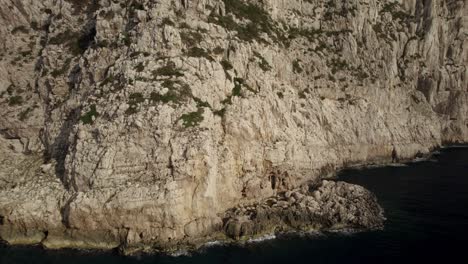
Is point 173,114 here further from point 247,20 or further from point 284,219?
point 247,20

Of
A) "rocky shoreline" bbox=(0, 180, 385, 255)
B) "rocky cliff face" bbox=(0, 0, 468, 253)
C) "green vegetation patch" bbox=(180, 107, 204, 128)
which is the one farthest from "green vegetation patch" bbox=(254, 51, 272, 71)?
"rocky shoreline" bbox=(0, 180, 385, 255)

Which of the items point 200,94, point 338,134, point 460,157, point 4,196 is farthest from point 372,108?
point 4,196

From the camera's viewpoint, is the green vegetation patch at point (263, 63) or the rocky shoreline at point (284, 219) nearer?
the rocky shoreline at point (284, 219)

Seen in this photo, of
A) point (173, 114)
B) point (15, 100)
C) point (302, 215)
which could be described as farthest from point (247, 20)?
point (15, 100)

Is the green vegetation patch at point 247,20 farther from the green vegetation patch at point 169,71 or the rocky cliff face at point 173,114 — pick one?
the green vegetation patch at point 169,71

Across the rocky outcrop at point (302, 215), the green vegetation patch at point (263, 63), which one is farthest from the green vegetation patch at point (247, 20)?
the rocky outcrop at point (302, 215)

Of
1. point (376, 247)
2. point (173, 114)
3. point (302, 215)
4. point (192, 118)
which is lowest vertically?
point (376, 247)

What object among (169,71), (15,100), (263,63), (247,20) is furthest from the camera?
(247,20)

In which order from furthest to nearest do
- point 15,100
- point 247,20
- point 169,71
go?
point 247,20
point 15,100
point 169,71
